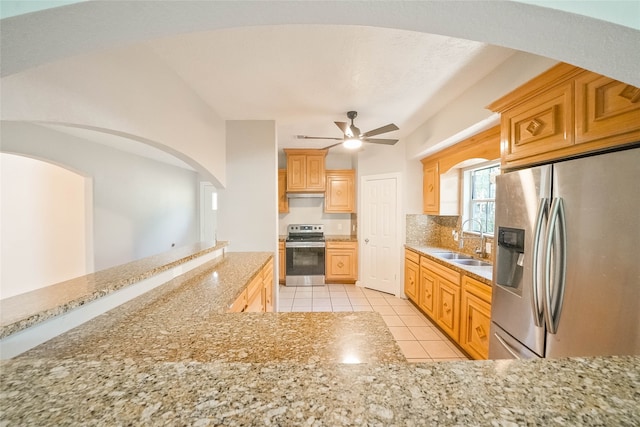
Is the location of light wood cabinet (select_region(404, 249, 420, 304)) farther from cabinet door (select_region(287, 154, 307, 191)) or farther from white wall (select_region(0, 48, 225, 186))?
white wall (select_region(0, 48, 225, 186))

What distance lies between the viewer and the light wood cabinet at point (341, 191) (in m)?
4.58

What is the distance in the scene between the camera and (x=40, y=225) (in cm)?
296

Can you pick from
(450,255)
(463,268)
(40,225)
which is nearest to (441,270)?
(463,268)

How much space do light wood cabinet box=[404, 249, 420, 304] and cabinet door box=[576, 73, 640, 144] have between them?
2325 mm

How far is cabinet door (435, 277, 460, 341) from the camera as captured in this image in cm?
236

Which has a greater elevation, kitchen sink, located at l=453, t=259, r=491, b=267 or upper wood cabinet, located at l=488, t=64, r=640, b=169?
upper wood cabinet, located at l=488, t=64, r=640, b=169

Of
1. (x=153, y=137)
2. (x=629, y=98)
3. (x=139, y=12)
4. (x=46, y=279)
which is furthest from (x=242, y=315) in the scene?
(x=46, y=279)

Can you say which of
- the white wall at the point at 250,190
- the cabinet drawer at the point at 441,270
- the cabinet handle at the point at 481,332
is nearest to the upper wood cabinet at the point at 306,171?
the white wall at the point at 250,190

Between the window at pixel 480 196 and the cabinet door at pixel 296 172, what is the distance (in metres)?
2.64

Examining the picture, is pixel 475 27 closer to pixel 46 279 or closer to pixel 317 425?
pixel 317 425

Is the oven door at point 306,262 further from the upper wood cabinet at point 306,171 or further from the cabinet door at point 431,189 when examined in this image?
the cabinet door at point 431,189

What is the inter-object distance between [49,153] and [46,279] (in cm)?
163

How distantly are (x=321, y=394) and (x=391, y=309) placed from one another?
3227 mm

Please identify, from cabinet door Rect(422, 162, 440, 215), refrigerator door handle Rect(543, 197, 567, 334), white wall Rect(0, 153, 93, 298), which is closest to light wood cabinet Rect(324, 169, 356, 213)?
cabinet door Rect(422, 162, 440, 215)
